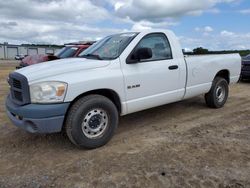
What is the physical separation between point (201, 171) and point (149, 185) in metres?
0.76

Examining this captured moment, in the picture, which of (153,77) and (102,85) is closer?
(102,85)

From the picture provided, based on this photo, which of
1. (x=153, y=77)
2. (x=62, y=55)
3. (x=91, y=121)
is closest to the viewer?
(x=91, y=121)

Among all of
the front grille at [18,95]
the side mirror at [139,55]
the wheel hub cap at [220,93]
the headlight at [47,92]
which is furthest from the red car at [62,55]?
the headlight at [47,92]

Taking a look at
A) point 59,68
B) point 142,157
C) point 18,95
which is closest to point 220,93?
point 142,157

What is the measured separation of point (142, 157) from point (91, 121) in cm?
95

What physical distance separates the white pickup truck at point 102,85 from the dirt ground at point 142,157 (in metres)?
0.44

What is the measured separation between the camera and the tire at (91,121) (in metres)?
3.99

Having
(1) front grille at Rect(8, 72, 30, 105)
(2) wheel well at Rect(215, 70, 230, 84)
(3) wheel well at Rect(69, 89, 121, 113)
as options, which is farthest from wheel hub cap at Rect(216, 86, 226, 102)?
(1) front grille at Rect(8, 72, 30, 105)

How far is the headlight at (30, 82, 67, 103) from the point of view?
3831 millimetres

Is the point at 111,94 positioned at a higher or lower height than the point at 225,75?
lower

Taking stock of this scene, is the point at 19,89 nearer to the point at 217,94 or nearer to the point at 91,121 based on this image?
the point at 91,121

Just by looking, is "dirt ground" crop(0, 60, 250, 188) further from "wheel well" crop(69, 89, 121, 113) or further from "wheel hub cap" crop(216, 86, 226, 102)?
"wheel hub cap" crop(216, 86, 226, 102)

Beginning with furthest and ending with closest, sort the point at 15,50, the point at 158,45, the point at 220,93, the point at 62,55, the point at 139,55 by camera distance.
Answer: the point at 15,50, the point at 62,55, the point at 220,93, the point at 158,45, the point at 139,55

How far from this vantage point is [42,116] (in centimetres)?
379
